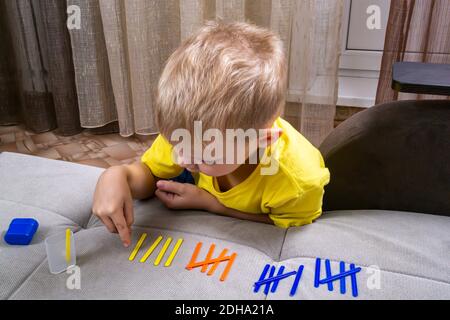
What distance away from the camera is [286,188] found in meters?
0.77

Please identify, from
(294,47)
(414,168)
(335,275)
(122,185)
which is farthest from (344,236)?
(294,47)

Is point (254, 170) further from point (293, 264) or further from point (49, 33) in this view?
point (49, 33)

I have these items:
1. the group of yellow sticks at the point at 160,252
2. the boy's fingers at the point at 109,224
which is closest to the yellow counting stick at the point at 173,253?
the group of yellow sticks at the point at 160,252

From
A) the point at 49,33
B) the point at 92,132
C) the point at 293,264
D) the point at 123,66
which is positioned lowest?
the point at 92,132

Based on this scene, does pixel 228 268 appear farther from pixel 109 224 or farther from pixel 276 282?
pixel 109 224

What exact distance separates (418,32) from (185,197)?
888 millimetres

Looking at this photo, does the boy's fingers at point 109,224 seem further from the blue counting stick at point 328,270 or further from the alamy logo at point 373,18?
the alamy logo at point 373,18

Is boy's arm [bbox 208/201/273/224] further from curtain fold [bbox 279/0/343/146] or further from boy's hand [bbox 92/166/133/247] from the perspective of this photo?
curtain fold [bbox 279/0/343/146]

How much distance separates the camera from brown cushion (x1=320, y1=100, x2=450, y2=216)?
90 cm

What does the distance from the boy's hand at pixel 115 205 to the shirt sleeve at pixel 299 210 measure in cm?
27

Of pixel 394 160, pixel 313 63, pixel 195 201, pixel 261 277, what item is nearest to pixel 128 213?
pixel 195 201

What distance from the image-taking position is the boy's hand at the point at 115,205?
0.73 m

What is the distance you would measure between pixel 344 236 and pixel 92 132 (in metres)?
1.31

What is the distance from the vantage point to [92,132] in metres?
1.80
